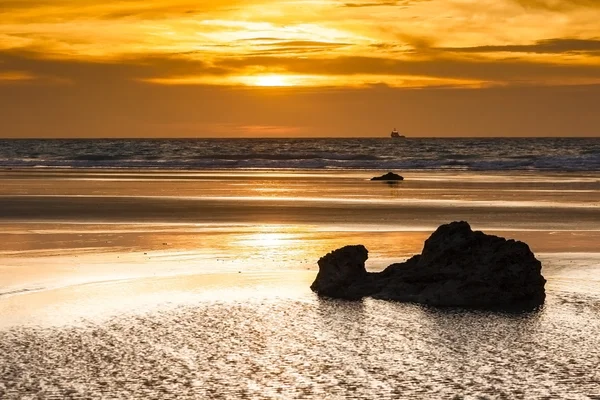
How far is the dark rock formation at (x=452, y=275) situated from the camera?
12484 millimetres

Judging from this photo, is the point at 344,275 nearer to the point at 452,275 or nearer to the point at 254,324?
the point at 452,275

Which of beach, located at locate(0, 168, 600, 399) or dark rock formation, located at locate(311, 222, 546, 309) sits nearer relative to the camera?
beach, located at locate(0, 168, 600, 399)

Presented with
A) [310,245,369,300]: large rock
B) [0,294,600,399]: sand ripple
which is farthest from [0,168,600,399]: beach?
[310,245,369,300]: large rock

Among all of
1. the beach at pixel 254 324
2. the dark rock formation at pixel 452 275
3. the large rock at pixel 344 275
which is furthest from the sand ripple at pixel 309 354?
the large rock at pixel 344 275

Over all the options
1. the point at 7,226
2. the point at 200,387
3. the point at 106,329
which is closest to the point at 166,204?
the point at 7,226

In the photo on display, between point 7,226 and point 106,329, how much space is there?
13.8m

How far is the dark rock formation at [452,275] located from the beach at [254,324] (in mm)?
387

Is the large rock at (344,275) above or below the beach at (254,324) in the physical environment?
above

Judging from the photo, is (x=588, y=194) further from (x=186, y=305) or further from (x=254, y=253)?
(x=186, y=305)

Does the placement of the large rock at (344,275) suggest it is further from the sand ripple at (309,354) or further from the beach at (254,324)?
the sand ripple at (309,354)

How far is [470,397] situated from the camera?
7871 millimetres

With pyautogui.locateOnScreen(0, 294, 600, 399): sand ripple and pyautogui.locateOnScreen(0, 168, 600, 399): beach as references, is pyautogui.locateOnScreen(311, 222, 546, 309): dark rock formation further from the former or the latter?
pyautogui.locateOnScreen(0, 294, 600, 399): sand ripple

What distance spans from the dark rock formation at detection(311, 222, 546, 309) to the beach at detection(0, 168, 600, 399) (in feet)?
1.27

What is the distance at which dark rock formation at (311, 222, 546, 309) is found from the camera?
12484 millimetres
